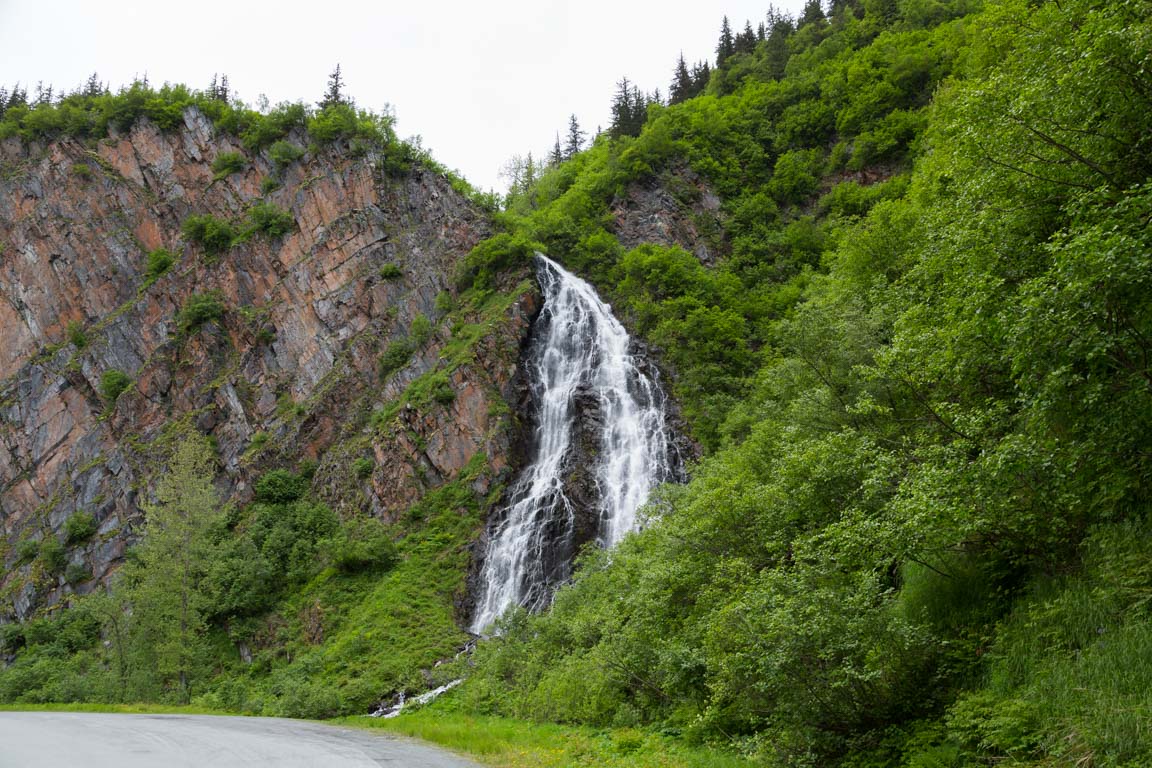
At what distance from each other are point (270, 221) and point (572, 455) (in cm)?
2999

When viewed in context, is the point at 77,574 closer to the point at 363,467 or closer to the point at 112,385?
the point at 112,385

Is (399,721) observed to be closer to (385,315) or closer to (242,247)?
(385,315)

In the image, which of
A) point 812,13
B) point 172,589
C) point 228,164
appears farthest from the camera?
point 812,13

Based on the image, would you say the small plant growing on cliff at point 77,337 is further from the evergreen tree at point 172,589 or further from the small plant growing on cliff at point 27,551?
the evergreen tree at point 172,589

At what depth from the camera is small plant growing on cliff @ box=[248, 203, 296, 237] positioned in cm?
4641

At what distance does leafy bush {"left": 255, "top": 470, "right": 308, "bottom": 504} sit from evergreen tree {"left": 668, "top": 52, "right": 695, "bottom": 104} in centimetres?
5327

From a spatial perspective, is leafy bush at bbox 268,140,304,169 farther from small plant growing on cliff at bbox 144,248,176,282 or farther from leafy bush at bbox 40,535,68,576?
leafy bush at bbox 40,535,68,576

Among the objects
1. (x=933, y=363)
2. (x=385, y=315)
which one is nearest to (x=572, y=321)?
(x=385, y=315)

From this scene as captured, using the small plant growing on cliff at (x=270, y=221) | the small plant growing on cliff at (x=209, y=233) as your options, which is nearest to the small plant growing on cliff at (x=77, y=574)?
the small plant growing on cliff at (x=209, y=233)

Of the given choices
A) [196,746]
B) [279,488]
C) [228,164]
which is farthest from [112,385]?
[196,746]

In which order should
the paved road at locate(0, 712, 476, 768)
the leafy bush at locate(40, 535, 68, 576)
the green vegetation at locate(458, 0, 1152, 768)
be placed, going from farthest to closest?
1. the leafy bush at locate(40, 535, 68, 576)
2. the paved road at locate(0, 712, 476, 768)
3. the green vegetation at locate(458, 0, 1152, 768)

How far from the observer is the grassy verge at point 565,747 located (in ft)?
31.6

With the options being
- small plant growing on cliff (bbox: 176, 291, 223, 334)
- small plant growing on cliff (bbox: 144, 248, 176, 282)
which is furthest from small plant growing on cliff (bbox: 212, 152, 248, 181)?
small plant growing on cliff (bbox: 176, 291, 223, 334)

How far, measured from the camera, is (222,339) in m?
44.2
